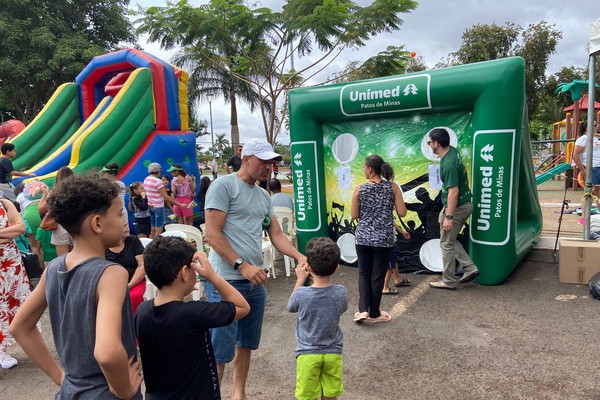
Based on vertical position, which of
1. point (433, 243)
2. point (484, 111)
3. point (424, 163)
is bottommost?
point (433, 243)

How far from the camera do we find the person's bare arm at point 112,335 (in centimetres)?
127

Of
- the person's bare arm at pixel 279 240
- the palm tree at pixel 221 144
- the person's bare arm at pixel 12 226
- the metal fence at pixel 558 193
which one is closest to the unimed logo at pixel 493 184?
the metal fence at pixel 558 193

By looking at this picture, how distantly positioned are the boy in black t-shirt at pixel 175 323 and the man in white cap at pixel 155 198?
5540 mm

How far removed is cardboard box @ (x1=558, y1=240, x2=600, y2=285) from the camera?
475 centimetres

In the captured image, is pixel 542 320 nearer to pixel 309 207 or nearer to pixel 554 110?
pixel 309 207

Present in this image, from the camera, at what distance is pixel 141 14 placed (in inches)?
494

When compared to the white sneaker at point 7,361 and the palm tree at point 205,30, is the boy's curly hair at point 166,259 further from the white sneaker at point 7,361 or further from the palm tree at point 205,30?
the palm tree at point 205,30

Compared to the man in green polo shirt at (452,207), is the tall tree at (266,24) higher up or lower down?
higher up

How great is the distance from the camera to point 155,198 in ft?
23.1

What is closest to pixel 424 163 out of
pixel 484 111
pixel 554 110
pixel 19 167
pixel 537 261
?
pixel 484 111

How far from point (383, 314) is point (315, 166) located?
2428 mm

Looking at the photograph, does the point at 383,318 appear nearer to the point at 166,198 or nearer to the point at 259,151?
the point at 259,151

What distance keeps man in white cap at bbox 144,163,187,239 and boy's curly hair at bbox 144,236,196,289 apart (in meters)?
5.57

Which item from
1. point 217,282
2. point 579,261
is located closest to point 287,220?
point 579,261
